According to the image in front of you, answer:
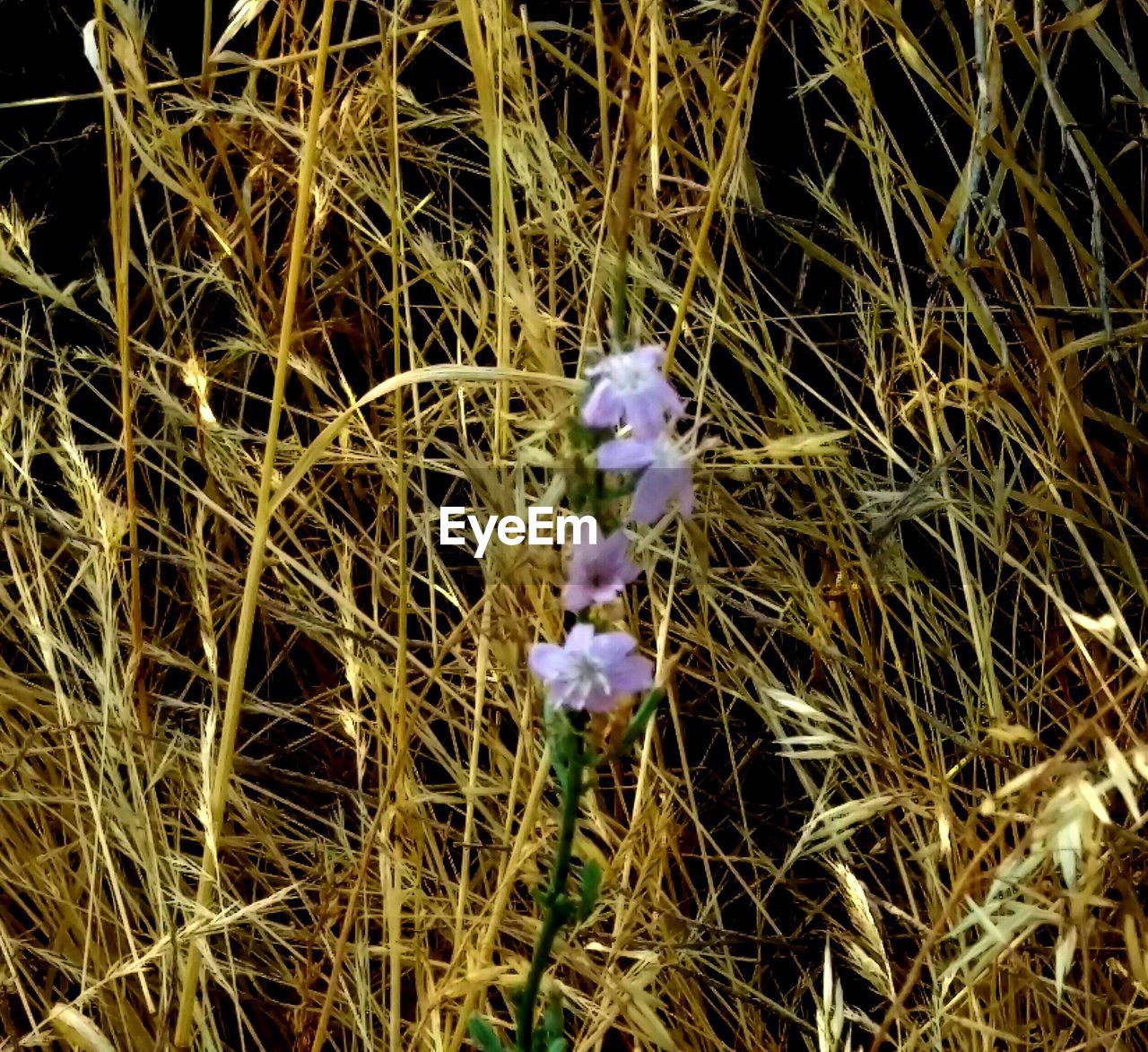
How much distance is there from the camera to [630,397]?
1.44 feet

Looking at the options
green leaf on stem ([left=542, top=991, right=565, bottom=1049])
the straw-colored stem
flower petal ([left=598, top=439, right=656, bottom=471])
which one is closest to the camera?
flower petal ([left=598, top=439, right=656, bottom=471])

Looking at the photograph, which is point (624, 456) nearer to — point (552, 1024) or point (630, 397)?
point (630, 397)

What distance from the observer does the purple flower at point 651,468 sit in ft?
1.42

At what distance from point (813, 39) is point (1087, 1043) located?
86 centimetres

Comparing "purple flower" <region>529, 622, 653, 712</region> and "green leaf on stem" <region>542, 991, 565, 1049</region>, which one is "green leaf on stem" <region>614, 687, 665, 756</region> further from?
"green leaf on stem" <region>542, 991, 565, 1049</region>

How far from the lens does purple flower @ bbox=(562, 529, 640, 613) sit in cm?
45

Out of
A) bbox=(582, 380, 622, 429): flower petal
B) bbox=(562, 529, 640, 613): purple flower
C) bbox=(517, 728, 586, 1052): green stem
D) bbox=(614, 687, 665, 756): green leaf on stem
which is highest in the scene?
bbox=(582, 380, 622, 429): flower petal

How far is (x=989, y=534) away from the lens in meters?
0.89

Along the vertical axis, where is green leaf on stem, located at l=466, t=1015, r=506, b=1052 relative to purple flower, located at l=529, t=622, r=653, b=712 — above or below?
below

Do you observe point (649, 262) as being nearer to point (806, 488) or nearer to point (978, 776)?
point (806, 488)

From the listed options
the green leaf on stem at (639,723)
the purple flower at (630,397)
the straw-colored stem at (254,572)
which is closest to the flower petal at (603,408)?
the purple flower at (630,397)

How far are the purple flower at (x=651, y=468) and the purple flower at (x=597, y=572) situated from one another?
1cm

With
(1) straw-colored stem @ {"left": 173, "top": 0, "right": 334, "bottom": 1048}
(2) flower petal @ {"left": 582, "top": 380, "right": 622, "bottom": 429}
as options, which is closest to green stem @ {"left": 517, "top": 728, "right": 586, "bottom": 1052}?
(2) flower petal @ {"left": 582, "top": 380, "right": 622, "bottom": 429}

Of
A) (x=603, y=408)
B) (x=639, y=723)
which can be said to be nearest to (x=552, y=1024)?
(x=639, y=723)
